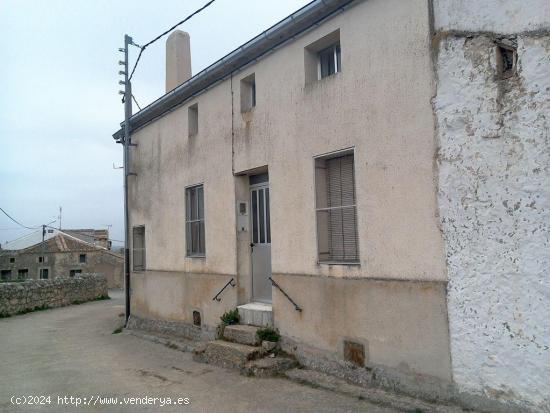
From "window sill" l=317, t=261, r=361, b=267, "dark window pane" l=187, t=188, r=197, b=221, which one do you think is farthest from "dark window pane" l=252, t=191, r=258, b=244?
"window sill" l=317, t=261, r=361, b=267

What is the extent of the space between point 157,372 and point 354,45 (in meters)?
6.05

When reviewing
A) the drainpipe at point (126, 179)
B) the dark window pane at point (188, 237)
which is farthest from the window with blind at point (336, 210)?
the drainpipe at point (126, 179)

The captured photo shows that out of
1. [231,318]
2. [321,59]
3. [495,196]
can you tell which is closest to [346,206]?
[495,196]

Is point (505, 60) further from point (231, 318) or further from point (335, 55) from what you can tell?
point (231, 318)

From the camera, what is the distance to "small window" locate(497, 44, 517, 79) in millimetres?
4809

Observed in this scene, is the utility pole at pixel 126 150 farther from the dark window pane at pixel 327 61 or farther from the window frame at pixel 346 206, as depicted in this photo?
the window frame at pixel 346 206

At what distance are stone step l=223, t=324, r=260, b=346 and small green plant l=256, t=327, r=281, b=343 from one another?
8cm

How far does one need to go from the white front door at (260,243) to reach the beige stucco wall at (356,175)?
6.7 inches

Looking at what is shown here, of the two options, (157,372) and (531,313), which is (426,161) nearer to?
(531,313)

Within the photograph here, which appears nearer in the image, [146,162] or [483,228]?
[483,228]

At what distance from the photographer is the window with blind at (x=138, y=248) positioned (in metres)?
12.9

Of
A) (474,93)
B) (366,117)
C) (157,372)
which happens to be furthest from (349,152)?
(157,372)

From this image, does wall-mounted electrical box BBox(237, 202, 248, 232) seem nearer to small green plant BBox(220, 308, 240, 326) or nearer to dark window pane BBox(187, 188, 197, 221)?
small green plant BBox(220, 308, 240, 326)

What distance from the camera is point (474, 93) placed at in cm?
499
